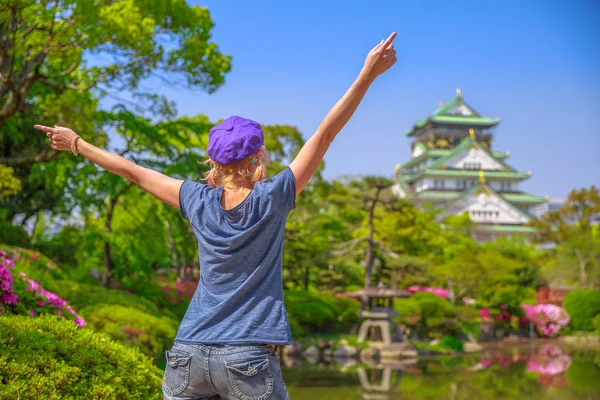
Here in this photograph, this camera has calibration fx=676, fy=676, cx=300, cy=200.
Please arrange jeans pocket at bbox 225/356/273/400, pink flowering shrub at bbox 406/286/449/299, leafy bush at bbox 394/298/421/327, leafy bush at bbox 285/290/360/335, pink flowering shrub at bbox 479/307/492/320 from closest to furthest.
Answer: jeans pocket at bbox 225/356/273/400 → leafy bush at bbox 285/290/360/335 → leafy bush at bbox 394/298/421/327 → pink flowering shrub at bbox 479/307/492/320 → pink flowering shrub at bbox 406/286/449/299

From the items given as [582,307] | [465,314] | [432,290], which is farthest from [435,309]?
[582,307]

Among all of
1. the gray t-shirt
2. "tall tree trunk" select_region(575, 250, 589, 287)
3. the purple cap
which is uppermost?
"tall tree trunk" select_region(575, 250, 589, 287)

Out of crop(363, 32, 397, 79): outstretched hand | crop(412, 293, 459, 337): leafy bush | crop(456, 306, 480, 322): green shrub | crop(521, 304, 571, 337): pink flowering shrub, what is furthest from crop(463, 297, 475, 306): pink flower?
crop(363, 32, 397, 79): outstretched hand

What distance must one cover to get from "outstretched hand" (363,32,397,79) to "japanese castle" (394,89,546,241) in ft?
108

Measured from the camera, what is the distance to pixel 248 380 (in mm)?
1773

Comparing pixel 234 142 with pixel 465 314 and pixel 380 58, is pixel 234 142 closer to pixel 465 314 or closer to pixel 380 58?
pixel 380 58

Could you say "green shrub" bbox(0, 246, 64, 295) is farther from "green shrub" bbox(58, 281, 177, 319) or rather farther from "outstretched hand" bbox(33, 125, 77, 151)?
"outstretched hand" bbox(33, 125, 77, 151)

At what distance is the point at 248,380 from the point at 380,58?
1.00 meters

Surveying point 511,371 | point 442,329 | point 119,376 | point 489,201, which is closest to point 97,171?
point 511,371

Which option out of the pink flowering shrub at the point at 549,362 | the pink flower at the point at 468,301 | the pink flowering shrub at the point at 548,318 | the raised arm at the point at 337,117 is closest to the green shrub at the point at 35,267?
the raised arm at the point at 337,117

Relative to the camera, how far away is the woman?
70.9 inches

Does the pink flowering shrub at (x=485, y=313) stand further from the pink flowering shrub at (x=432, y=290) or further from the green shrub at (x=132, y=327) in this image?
the green shrub at (x=132, y=327)

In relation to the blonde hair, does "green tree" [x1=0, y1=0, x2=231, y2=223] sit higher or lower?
higher

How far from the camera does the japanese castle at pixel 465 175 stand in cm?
3900
